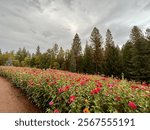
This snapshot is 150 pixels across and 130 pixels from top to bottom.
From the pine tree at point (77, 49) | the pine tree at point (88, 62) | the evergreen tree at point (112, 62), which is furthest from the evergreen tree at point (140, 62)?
the pine tree at point (77, 49)

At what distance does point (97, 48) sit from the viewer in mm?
28891

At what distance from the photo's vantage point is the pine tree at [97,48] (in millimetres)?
28578

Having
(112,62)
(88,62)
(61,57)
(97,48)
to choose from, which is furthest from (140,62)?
(61,57)

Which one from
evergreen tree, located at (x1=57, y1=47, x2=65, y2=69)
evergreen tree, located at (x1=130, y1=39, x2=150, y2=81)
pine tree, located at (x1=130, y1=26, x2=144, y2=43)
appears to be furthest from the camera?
evergreen tree, located at (x1=57, y1=47, x2=65, y2=69)

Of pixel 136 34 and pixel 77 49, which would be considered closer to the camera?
pixel 136 34

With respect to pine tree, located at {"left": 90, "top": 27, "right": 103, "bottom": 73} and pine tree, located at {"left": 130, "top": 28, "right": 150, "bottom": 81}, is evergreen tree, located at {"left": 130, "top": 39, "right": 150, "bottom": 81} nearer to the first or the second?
pine tree, located at {"left": 130, "top": 28, "right": 150, "bottom": 81}

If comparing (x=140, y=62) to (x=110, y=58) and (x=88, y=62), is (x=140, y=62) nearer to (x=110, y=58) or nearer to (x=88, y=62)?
(x=110, y=58)

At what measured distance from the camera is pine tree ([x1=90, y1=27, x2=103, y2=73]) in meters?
28.6

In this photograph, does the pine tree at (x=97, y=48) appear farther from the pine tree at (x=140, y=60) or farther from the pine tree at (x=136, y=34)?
the pine tree at (x=140, y=60)

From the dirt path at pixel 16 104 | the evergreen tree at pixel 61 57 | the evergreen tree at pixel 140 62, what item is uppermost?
the evergreen tree at pixel 61 57

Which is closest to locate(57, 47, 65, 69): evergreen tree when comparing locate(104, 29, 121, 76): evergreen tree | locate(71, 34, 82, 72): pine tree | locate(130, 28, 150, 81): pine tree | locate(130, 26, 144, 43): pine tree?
locate(71, 34, 82, 72): pine tree

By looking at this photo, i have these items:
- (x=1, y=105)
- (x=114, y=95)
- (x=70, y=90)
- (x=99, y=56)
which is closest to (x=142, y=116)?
(x=114, y=95)

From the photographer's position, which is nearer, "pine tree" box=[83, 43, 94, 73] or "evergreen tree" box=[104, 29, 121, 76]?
"evergreen tree" box=[104, 29, 121, 76]

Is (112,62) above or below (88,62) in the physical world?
below
